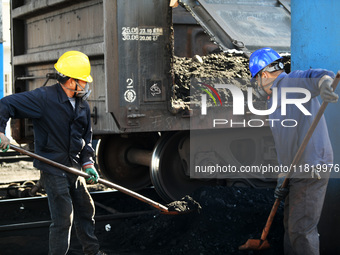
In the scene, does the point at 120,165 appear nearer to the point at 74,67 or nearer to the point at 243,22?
the point at 243,22

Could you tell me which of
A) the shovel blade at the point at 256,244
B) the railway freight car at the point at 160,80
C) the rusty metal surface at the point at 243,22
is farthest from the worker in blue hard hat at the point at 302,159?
the rusty metal surface at the point at 243,22

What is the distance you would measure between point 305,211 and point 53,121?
2156 mm

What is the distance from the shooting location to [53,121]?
176 inches

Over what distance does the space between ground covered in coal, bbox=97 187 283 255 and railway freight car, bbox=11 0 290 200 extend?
0.47m

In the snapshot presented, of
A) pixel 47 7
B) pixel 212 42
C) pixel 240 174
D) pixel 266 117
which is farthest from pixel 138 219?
pixel 47 7

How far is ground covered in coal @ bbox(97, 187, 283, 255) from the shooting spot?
5180mm

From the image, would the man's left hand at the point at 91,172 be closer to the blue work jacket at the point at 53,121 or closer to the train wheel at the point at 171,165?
the blue work jacket at the point at 53,121

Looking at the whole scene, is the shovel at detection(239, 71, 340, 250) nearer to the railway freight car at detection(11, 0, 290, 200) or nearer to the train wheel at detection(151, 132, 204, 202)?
the railway freight car at detection(11, 0, 290, 200)

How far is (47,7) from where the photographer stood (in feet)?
23.2

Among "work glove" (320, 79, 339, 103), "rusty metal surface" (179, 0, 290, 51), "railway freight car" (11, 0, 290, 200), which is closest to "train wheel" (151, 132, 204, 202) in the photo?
"railway freight car" (11, 0, 290, 200)

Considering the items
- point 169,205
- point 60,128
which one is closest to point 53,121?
point 60,128

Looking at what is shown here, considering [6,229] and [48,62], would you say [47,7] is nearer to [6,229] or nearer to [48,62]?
[48,62]

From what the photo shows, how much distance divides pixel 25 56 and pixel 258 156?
3650 millimetres

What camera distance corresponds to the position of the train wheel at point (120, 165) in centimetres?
778
